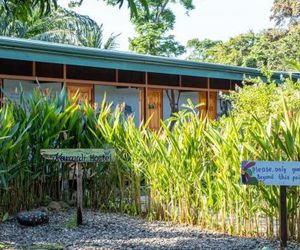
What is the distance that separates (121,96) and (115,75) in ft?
3.13

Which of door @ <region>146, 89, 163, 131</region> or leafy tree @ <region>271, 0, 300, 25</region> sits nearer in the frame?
door @ <region>146, 89, 163, 131</region>

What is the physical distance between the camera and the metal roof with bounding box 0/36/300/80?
1120 centimetres

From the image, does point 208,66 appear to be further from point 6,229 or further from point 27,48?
point 6,229

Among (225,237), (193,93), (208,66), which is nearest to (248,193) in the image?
(225,237)

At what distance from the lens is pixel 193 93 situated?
1708cm

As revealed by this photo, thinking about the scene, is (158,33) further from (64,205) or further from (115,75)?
(64,205)

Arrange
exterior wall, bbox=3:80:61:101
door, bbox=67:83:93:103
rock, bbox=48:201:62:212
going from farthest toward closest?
door, bbox=67:83:93:103
exterior wall, bbox=3:80:61:101
rock, bbox=48:201:62:212

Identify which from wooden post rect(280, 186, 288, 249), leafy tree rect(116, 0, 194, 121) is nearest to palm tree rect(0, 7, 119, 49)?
leafy tree rect(116, 0, 194, 121)

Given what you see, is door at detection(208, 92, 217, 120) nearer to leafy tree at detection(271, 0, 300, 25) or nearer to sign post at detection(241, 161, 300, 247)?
sign post at detection(241, 161, 300, 247)

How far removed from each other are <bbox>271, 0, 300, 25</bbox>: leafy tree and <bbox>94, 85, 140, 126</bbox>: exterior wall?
2642 cm

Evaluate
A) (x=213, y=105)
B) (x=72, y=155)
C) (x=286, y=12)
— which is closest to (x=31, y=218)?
(x=72, y=155)

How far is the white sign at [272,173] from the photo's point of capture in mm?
5148

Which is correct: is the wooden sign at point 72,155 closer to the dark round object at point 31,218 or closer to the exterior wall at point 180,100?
the dark round object at point 31,218

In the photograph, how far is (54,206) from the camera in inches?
313
